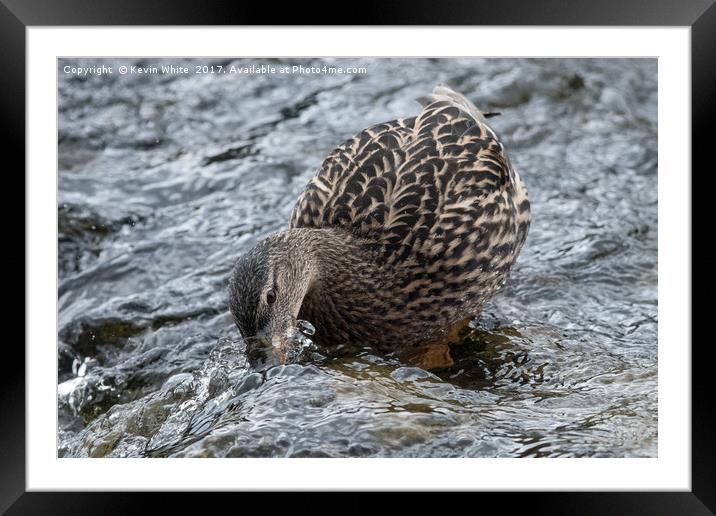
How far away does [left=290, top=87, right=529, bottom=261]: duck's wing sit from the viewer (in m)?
→ 5.29

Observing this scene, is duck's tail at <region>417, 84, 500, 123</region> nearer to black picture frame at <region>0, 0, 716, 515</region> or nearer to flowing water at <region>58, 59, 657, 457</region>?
flowing water at <region>58, 59, 657, 457</region>

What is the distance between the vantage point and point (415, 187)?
5.36m

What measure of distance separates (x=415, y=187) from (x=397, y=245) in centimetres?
35

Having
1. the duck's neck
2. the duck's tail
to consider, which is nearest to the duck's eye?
the duck's neck

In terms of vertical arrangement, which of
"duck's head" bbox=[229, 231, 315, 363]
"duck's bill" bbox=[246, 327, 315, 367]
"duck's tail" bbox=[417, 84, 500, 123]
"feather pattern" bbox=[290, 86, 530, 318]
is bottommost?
"duck's bill" bbox=[246, 327, 315, 367]

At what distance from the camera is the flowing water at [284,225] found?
14.6ft

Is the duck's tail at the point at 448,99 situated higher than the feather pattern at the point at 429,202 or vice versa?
the duck's tail at the point at 448,99

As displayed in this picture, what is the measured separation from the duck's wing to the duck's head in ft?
1.86
